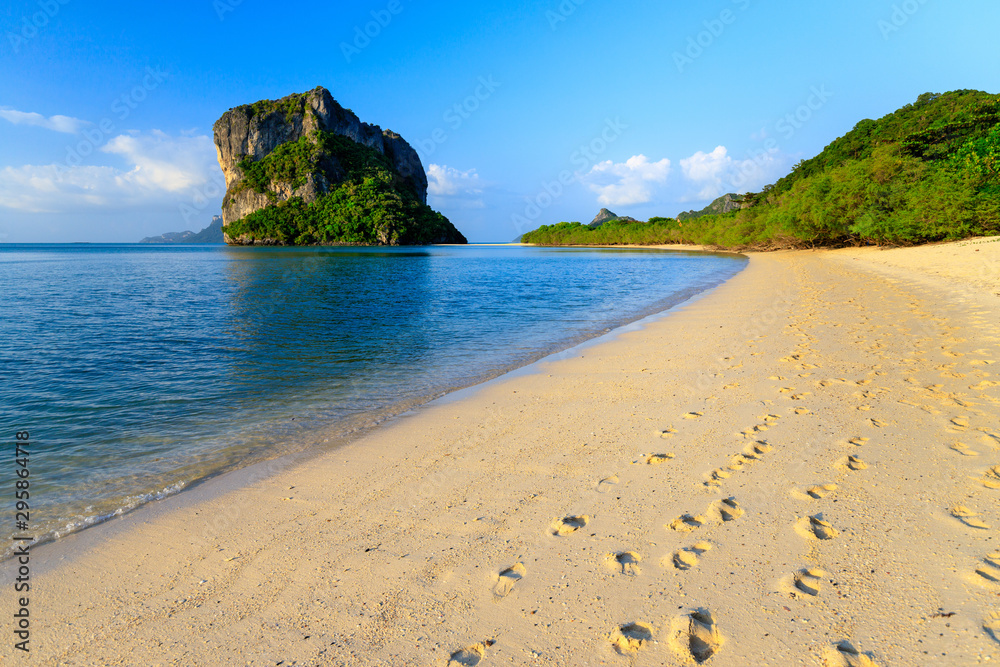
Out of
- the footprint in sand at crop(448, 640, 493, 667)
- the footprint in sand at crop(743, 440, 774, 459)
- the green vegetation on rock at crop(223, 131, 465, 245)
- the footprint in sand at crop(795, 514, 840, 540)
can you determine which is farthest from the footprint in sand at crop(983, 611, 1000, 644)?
the green vegetation on rock at crop(223, 131, 465, 245)

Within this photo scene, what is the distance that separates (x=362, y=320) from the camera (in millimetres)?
17672

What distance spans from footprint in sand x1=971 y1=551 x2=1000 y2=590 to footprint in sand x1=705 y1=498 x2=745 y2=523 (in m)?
1.32

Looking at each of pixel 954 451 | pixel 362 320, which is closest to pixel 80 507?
pixel 954 451

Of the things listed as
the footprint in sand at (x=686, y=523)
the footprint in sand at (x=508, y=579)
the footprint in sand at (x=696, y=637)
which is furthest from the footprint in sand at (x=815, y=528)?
the footprint in sand at (x=508, y=579)

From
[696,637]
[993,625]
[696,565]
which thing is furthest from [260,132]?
[993,625]

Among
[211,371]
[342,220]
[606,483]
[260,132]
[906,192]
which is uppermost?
[260,132]

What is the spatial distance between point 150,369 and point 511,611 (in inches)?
428

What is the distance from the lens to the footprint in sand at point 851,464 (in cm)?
431

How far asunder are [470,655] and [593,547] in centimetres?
126

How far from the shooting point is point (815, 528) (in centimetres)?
342

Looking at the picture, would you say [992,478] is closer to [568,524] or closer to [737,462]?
[737,462]

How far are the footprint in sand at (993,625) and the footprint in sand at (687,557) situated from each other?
53.7 inches

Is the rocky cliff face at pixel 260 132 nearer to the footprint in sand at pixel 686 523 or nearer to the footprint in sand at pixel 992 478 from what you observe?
the footprint in sand at pixel 686 523

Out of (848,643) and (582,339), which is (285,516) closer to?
(848,643)
